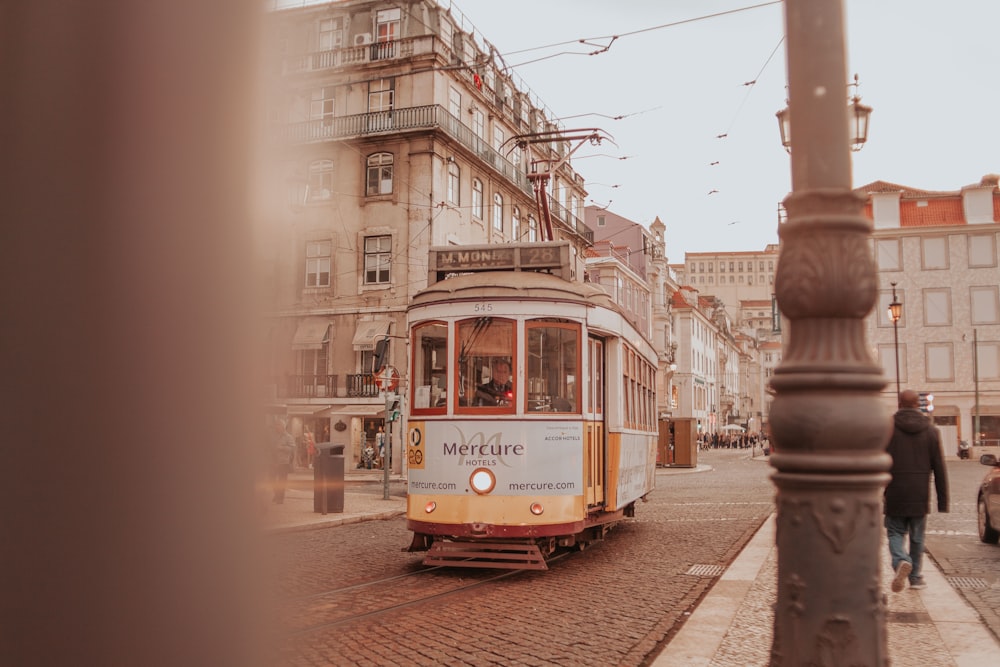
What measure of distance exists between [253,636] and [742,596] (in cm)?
625

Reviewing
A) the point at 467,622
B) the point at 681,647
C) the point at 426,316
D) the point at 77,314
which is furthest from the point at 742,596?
the point at 77,314

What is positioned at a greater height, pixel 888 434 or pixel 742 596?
pixel 888 434

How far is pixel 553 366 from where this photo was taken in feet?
29.7

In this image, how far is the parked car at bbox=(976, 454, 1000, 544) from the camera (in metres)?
11.0

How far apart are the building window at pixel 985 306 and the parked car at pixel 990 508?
157ft

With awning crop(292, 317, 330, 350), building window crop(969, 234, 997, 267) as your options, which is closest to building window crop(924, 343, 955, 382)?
building window crop(969, 234, 997, 267)

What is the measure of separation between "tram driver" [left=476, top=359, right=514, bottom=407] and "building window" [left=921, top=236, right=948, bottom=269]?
5313 centimetres

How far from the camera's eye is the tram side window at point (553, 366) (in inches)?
349

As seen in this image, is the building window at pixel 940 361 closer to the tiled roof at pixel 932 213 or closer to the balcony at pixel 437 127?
the tiled roof at pixel 932 213

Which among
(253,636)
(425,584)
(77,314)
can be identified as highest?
(77,314)

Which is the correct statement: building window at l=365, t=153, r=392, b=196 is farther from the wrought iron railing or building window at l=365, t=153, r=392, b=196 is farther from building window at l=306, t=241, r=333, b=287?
building window at l=306, t=241, r=333, b=287

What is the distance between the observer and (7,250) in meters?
1.56

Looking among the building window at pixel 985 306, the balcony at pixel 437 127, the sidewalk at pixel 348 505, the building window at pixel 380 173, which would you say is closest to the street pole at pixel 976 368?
the building window at pixel 985 306

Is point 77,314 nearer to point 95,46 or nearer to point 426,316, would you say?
point 95,46
